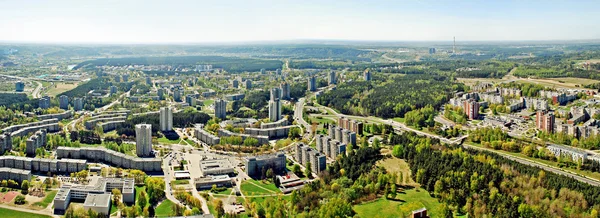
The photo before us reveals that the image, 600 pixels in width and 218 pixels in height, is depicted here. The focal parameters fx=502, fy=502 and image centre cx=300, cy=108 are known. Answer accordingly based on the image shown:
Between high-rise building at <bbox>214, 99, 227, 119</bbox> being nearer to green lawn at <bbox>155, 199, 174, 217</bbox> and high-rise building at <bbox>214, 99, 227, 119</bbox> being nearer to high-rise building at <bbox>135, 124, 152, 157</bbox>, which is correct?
high-rise building at <bbox>135, 124, 152, 157</bbox>

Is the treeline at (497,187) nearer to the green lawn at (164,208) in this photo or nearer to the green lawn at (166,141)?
the green lawn at (164,208)

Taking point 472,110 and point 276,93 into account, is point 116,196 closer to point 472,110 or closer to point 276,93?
point 472,110

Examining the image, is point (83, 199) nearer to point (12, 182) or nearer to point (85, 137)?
point (12, 182)

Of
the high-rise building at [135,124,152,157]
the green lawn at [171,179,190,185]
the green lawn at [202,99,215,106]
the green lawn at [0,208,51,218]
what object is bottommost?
the green lawn at [0,208,51,218]

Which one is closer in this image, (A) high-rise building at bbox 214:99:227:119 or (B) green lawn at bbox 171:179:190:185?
(B) green lawn at bbox 171:179:190:185

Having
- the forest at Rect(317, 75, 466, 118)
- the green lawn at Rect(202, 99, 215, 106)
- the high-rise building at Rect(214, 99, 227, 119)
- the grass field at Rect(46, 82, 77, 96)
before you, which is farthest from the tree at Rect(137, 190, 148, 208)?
the grass field at Rect(46, 82, 77, 96)

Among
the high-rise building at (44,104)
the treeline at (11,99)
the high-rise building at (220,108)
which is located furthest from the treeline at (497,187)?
the treeline at (11,99)
